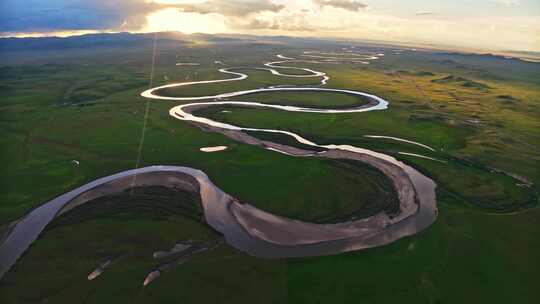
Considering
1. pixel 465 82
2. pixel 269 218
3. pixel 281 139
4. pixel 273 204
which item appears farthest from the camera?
pixel 465 82

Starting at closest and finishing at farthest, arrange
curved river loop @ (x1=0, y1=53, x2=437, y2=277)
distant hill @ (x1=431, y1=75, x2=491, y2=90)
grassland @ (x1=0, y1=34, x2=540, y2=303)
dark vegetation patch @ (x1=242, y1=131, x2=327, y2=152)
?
1. grassland @ (x1=0, y1=34, x2=540, y2=303)
2. curved river loop @ (x1=0, y1=53, x2=437, y2=277)
3. dark vegetation patch @ (x1=242, y1=131, x2=327, y2=152)
4. distant hill @ (x1=431, y1=75, x2=491, y2=90)

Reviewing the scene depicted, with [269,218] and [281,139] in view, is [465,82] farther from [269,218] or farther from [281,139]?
[269,218]

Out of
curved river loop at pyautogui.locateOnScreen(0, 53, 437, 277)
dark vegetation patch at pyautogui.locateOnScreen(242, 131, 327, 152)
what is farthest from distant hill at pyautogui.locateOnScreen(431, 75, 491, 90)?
dark vegetation patch at pyautogui.locateOnScreen(242, 131, 327, 152)

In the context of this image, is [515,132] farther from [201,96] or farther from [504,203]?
[201,96]

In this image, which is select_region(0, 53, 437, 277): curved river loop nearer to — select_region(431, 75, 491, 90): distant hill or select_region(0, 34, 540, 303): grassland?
select_region(0, 34, 540, 303): grassland

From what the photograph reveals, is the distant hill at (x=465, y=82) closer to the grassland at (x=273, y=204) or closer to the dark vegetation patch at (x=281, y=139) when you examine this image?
the grassland at (x=273, y=204)

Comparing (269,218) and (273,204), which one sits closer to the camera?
(269,218)

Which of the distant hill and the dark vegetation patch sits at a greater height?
the distant hill

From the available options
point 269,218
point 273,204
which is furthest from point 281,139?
point 269,218
